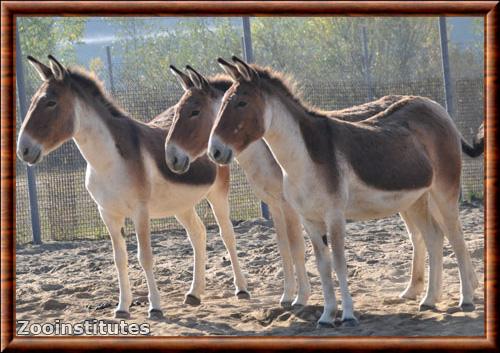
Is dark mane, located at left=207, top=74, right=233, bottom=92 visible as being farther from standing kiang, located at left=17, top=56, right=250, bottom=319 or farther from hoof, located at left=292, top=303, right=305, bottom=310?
hoof, located at left=292, top=303, right=305, bottom=310

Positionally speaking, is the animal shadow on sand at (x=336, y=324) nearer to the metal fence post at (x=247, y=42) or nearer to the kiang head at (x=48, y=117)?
the kiang head at (x=48, y=117)

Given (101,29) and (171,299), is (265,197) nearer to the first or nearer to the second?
(171,299)

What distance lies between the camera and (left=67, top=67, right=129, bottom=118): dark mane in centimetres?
679

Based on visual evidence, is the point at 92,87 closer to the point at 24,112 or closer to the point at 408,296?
the point at 408,296

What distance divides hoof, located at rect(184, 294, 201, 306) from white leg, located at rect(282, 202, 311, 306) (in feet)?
3.25

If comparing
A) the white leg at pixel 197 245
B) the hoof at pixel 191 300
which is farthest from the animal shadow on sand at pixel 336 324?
the white leg at pixel 197 245

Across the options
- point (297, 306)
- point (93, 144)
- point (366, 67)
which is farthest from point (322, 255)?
point (366, 67)

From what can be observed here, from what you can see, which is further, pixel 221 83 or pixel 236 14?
pixel 221 83

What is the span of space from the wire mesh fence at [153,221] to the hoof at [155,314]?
167 inches

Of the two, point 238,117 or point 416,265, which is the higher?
point 238,117

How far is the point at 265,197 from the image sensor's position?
23.5 ft

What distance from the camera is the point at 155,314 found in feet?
22.5

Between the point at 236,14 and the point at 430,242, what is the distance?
316 cm

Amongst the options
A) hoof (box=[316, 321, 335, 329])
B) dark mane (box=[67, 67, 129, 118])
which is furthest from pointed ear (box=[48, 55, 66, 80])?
hoof (box=[316, 321, 335, 329])
